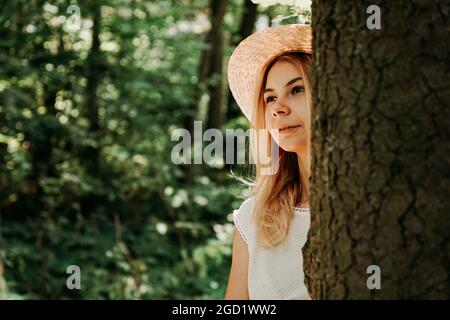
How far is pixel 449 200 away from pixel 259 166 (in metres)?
1.40

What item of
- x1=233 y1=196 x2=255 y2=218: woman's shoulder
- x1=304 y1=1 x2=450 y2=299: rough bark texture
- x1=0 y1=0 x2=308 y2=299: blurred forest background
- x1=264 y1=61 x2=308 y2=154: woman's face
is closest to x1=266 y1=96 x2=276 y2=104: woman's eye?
x1=264 y1=61 x2=308 y2=154: woman's face

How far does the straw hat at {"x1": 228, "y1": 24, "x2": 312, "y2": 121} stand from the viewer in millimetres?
2328

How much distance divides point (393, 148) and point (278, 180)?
128 cm

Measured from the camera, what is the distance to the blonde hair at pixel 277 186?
228cm

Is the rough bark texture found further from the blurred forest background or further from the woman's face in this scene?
the blurred forest background

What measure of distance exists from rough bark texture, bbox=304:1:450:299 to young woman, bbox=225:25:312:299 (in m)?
0.91

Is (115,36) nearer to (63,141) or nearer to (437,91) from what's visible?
(63,141)

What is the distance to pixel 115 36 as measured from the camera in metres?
7.61

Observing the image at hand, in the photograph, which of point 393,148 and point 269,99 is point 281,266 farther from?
point 393,148

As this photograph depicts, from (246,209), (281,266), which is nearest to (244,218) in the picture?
(246,209)

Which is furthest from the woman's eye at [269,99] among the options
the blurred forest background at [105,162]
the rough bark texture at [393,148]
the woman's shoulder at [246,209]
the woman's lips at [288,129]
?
the blurred forest background at [105,162]

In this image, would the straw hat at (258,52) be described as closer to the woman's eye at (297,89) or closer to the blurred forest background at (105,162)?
the woman's eye at (297,89)

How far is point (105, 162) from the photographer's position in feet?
24.8

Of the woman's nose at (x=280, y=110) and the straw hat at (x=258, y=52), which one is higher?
Result: the straw hat at (x=258, y=52)
